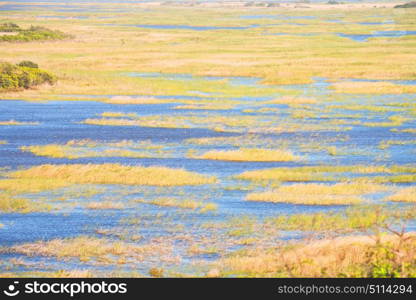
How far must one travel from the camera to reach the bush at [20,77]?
220 feet

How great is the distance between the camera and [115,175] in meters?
36.2

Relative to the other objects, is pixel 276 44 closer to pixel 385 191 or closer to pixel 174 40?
pixel 174 40

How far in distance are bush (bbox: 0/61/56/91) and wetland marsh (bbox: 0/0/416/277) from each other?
17cm

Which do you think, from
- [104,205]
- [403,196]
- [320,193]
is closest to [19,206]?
[104,205]

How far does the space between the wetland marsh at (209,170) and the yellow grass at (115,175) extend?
0.10 metres

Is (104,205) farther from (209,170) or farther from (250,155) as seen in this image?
(250,155)

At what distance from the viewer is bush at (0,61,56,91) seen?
66.9m

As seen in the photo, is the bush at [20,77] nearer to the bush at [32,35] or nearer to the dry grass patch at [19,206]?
the dry grass patch at [19,206]

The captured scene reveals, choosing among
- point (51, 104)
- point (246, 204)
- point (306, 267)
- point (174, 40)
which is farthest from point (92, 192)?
point (174, 40)

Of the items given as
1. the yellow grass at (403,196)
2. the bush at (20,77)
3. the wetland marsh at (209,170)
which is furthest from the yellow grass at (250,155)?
the bush at (20,77)

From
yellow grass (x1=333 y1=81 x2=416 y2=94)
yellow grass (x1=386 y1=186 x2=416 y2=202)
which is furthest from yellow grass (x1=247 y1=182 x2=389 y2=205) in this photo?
yellow grass (x1=333 y1=81 x2=416 y2=94)

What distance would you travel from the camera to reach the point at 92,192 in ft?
110

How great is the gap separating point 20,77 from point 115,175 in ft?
115

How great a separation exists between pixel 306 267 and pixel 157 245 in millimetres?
6491
